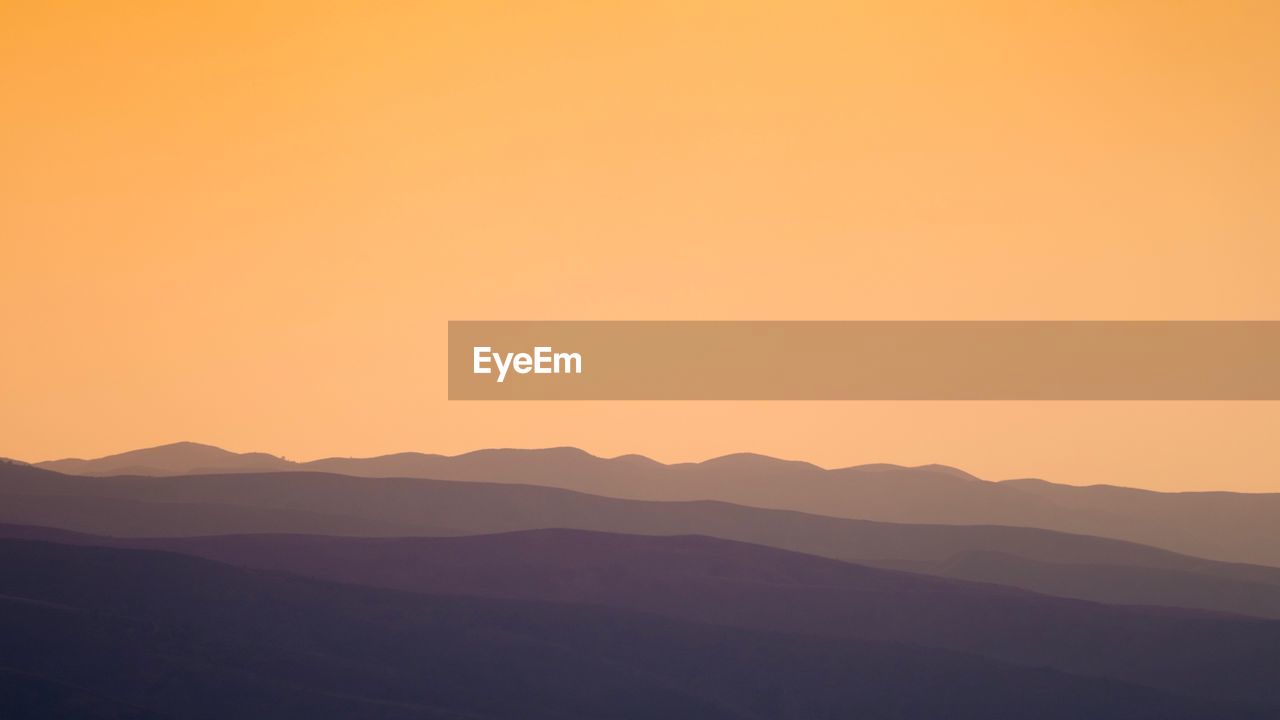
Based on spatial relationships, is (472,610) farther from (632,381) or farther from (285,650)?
(632,381)

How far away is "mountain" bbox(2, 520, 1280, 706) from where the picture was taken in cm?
3086

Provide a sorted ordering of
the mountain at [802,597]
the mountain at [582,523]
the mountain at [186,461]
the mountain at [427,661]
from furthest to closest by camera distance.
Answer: the mountain at [186,461] < the mountain at [582,523] < the mountain at [802,597] < the mountain at [427,661]

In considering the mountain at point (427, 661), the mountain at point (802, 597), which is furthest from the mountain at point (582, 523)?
the mountain at point (427, 661)

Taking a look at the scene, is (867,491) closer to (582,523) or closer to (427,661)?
(582,523)

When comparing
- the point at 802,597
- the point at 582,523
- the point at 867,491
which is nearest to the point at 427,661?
the point at 802,597

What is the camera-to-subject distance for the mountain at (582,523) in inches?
1570

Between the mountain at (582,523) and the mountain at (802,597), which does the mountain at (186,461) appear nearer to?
the mountain at (582,523)

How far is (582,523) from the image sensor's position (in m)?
45.6

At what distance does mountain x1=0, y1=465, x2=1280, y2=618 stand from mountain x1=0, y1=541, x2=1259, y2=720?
32.8ft

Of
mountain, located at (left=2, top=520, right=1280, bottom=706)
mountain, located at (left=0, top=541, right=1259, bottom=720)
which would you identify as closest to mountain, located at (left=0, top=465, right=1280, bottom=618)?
mountain, located at (left=2, top=520, right=1280, bottom=706)

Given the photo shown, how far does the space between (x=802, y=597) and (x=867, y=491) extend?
931 inches

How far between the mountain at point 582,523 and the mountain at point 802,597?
4.84 meters

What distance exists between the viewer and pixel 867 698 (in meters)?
27.5

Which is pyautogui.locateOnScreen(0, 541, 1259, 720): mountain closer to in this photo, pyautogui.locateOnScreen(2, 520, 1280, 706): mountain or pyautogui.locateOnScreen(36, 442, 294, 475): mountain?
pyautogui.locateOnScreen(2, 520, 1280, 706): mountain
